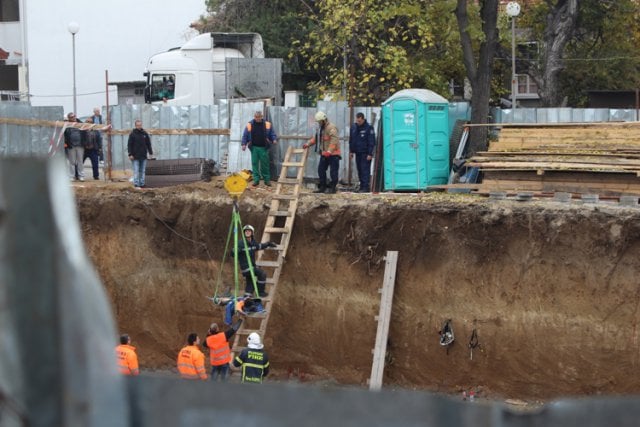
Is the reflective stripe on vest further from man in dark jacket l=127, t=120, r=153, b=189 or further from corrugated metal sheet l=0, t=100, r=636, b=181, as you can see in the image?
corrugated metal sheet l=0, t=100, r=636, b=181

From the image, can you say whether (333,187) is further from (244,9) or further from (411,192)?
(244,9)

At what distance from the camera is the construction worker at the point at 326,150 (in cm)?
2122

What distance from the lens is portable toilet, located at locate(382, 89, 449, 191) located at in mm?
21516

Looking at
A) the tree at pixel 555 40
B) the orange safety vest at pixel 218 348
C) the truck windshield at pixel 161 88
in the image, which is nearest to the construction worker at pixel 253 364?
the orange safety vest at pixel 218 348

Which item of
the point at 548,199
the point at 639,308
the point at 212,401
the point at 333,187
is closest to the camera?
the point at 212,401

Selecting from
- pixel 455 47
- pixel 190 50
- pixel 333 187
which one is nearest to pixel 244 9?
pixel 190 50

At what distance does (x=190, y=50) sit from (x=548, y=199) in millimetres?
16793

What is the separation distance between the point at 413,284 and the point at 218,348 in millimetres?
4318

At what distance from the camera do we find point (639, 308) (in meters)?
16.9

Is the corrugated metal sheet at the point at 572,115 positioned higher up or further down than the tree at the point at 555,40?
further down

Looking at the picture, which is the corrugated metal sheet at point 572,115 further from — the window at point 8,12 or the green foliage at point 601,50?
the window at point 8,12

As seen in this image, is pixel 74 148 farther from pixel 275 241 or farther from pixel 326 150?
pixel 275 241

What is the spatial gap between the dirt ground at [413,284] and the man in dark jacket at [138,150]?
3.59 ft

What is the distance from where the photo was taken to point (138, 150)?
22375 mm
